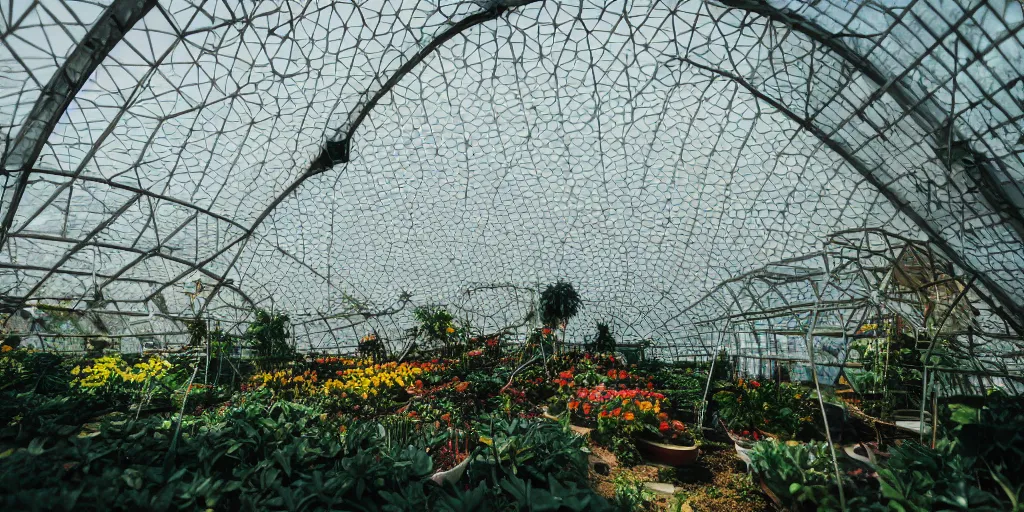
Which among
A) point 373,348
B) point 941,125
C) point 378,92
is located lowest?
point 373,348

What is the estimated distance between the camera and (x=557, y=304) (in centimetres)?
2038

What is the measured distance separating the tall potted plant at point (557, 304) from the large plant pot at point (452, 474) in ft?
44.1

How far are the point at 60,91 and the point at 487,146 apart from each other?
1450 cm

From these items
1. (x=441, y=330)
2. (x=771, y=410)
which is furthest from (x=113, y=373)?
(x=771, y=410)

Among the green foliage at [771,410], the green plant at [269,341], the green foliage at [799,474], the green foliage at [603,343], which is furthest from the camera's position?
the green foliage at [603,343]

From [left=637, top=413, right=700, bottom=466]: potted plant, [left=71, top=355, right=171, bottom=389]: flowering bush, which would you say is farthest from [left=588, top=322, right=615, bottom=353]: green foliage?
[left=71, top=355, right=171, bottom=389]: flowering bush

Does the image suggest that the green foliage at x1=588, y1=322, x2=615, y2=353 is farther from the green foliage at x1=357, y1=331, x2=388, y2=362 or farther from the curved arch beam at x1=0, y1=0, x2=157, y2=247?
the curved arch beam at x1=0, y1=0, x2=157, y2=247

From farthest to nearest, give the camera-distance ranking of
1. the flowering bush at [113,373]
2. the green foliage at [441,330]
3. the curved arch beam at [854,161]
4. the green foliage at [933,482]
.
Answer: the green foliage at [441,330], the curved arch beam at [854,161], the flowering bush at [113,373], the green foliage at [933,482]

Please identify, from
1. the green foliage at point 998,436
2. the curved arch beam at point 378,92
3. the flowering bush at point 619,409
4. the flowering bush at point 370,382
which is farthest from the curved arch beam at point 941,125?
the flowering bush at point 370,382

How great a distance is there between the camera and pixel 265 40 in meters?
16.7

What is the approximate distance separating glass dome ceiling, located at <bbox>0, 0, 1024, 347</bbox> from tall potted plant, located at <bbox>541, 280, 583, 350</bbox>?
5.60 ft

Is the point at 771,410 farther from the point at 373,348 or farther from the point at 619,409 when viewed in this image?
the point at 373,348

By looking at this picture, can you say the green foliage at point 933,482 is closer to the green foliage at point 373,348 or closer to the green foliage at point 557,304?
the green foliage at point 557,304

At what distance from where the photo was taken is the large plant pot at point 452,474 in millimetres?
6562
